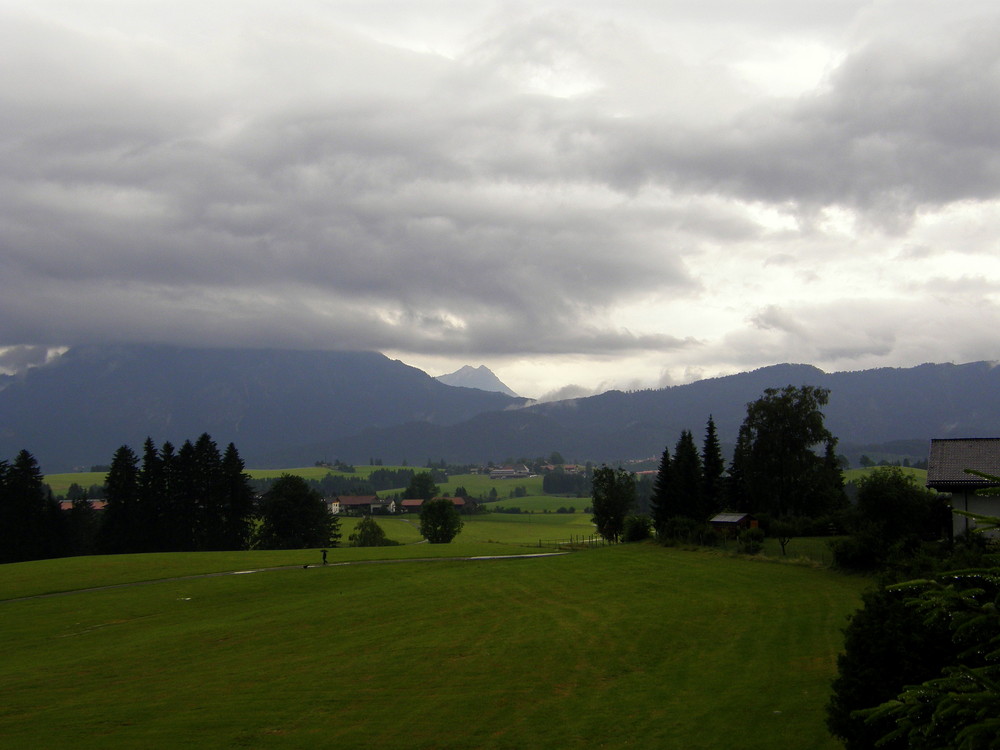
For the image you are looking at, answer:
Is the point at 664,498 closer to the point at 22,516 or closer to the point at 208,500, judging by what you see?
the point at 208,500

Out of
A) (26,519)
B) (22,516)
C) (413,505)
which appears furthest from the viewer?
(413,505)

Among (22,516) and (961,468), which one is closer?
(961,468)

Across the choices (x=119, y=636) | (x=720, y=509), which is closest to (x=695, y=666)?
(x=119, y=636)

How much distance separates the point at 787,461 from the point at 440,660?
60.1m

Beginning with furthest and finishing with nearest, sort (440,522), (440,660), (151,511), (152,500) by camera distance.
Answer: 1. (440,522)
2. (152,500)
3. (151,511)
4. (440,660)

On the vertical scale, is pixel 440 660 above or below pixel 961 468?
below

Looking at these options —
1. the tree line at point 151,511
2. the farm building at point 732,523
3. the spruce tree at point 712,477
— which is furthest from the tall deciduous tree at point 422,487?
the farm building at point 732,523

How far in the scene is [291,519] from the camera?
332ft

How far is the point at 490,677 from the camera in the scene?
2655cm

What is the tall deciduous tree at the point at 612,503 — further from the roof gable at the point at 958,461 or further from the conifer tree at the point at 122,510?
Answer: the conifer tree at the point at 122,510

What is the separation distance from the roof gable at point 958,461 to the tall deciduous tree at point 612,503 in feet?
141

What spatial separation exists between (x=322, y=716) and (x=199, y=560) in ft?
160

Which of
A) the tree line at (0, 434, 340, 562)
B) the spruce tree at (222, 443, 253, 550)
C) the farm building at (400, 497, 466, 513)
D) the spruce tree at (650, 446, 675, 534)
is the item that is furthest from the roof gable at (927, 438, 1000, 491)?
the farm building at (400, 497, 466, 513)

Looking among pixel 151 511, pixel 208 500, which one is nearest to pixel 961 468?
pixel 208 500
